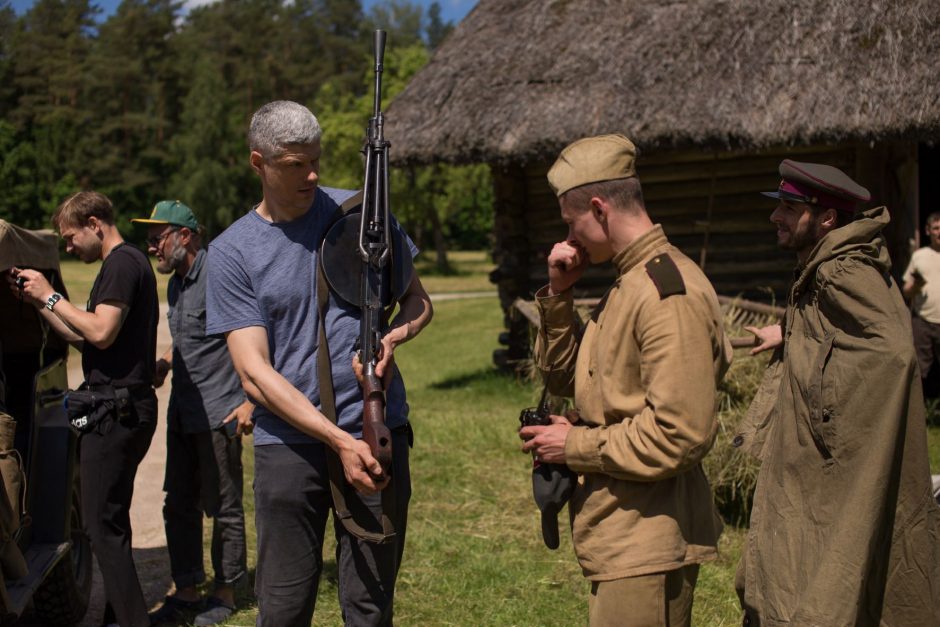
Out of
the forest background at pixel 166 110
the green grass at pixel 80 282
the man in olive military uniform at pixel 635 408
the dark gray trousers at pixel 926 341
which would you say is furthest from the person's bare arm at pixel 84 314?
the forest background at pixel 166 110

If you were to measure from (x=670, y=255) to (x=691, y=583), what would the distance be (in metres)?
0.87

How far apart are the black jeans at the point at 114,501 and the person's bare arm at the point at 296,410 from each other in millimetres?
1643

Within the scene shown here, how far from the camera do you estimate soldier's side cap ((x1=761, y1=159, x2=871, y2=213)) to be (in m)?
3.20

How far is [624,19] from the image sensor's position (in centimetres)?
1053

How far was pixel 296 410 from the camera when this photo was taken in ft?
9.49

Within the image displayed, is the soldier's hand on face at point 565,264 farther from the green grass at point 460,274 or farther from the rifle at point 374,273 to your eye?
the green grass at point 460,274

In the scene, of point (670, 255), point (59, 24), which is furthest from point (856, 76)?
point (59, 24)

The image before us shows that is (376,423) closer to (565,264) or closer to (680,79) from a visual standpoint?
(565,264)

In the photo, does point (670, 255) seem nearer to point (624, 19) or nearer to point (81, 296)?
point (624, 19)

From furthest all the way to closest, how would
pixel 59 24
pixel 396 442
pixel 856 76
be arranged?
pixel 59 24, pixel 856 76, pixel 396 442

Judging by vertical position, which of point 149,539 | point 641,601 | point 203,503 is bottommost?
point 149,539

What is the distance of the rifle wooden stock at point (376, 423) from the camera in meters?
2.86

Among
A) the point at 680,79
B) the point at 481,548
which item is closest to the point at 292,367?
the point at 481,548

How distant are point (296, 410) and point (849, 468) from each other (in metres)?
1.65
